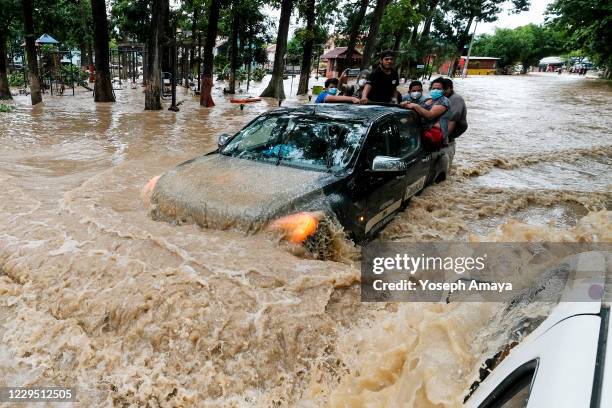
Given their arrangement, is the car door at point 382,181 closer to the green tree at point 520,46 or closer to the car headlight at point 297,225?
the car headlight at point 297,225

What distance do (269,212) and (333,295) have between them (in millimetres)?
814

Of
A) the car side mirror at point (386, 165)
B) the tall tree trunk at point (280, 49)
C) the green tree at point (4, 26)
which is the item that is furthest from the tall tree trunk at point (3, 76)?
the car side mirror at point (386, 165)

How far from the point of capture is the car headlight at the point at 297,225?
3385mm

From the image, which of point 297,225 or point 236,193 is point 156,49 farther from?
point 297,225

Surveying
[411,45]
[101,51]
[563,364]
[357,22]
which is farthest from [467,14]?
[563,364]

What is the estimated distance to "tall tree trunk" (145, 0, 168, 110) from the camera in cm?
1365

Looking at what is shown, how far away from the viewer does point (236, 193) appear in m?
3.65

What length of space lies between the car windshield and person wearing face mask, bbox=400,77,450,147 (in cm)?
175

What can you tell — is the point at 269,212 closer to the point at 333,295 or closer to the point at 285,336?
the point at 333,295

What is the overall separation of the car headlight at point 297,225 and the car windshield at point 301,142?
68 cm

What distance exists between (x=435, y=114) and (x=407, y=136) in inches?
51.9

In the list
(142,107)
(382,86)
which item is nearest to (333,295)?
(382,86)

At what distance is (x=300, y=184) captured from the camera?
12.1 ft

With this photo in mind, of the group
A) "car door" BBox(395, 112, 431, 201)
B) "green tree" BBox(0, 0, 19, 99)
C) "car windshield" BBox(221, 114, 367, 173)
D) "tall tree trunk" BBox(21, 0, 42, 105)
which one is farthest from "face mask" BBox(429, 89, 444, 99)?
"green tree" BBox(0, 0, 19, 99)
